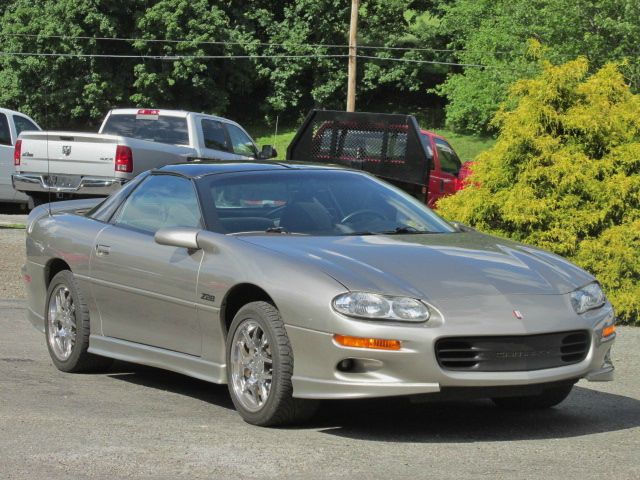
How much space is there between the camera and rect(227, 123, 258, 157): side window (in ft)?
69.2

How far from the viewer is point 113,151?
18000mm

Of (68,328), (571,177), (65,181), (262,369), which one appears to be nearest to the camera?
(262,369)

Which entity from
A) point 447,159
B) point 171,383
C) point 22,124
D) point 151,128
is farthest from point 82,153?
point 171,383

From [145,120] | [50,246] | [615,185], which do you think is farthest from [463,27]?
[50,246]

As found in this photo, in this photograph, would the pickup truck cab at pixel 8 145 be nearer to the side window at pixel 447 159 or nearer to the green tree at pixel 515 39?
the side window at pixel 447 159

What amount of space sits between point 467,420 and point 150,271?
2.03 m

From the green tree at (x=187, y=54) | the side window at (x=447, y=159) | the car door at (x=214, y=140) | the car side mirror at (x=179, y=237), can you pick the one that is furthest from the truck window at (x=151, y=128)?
the green tree at (x=187, y=54)

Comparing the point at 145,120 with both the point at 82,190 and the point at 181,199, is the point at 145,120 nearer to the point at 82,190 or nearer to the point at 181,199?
the point at 82,190

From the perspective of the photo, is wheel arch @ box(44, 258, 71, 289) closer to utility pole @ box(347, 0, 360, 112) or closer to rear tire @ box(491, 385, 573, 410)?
rear tire @ box(491, 385, 573, 410)

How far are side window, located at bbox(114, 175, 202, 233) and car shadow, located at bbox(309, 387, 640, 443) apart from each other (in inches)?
56.2

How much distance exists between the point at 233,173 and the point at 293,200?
0.48 meters

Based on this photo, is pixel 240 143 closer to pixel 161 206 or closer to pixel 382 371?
pixel 161 206

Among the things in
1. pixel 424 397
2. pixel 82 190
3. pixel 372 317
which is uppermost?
pixel 372 317

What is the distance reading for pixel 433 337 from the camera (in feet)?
20.1
